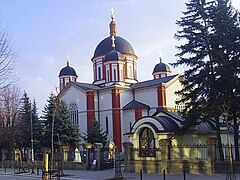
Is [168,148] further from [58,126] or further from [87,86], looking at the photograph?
[87,86]

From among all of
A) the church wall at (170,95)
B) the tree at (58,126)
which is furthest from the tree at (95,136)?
the church wall at (170,95)

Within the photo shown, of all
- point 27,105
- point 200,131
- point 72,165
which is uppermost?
point 27,105

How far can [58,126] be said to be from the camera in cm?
4575

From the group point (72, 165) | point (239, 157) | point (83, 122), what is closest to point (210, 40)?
point (239, 157)

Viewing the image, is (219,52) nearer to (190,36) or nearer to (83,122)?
(190,36)

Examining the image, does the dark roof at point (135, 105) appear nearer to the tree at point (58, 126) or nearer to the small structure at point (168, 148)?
the tree at point (58, 126)

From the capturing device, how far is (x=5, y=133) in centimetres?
4597

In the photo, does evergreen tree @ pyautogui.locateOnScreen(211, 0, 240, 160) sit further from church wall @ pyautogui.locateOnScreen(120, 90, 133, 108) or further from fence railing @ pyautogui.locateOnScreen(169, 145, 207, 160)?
church wall @ pyautogui.locateOnScreen(120, 90, 133, 108)

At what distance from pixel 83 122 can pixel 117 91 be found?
6.68 m

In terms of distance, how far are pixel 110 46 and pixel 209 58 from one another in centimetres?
3544

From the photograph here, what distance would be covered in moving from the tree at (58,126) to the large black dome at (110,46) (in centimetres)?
1697

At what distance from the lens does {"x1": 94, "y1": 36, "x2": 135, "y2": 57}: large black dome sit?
61.3 meters

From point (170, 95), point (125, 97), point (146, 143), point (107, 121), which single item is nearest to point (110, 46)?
point (125, 97)

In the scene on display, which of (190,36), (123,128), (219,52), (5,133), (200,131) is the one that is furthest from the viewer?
(123,128)
